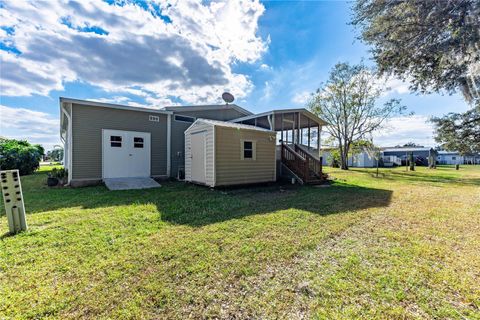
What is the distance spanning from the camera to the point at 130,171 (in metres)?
9.16

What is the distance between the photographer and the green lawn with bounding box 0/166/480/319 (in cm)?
187

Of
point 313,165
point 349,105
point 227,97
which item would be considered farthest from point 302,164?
point 349,105

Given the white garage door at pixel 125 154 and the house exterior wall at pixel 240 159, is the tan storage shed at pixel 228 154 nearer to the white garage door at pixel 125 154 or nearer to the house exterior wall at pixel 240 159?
the house exterior wall at pixel 240 159

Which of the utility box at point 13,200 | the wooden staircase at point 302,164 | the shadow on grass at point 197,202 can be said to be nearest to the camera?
the utility box at point 13,200

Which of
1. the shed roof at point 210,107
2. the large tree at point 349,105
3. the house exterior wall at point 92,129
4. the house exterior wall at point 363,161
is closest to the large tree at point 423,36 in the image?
the shed roof at point 210,107

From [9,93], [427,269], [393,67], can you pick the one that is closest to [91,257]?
[427,269]

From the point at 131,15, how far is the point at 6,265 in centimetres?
891

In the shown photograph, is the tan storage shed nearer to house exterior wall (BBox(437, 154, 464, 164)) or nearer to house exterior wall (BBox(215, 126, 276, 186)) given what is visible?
house exterior wall (BBox(215, 126, 276, 186))

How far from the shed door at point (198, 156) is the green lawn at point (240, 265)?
3.45 meters

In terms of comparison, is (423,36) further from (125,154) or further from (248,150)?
(125,154)

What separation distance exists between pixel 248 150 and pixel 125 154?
5347 mm

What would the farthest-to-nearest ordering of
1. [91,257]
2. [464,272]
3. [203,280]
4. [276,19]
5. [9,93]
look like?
[9,93], [276,19], [91,257], [464,272], [203,280]

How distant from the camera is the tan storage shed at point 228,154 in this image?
7.69 m

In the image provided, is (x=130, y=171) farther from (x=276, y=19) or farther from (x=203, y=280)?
(x=276, y=19)
